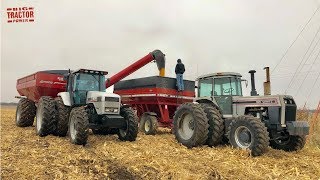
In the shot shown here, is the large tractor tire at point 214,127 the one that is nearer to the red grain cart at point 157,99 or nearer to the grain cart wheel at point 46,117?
the red grain cart at point 157,99

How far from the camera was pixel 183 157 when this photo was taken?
865cm

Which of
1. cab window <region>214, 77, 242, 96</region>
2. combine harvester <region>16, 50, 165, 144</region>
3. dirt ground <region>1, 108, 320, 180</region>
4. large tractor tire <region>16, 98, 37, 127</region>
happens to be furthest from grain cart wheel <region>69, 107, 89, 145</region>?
large tractor tire <region>16, 98, 37, 127</region>

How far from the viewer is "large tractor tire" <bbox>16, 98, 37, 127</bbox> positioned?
1541 centimetres

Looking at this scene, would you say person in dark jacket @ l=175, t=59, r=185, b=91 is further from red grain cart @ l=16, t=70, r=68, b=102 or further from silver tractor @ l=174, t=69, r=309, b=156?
red grain cart @ l=16, t=70, r=68, b=102

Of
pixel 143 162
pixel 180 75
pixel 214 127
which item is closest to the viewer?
pixel 143 162

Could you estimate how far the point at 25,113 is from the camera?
50.5 ft

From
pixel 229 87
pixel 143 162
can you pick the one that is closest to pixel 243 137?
pixel 229 87

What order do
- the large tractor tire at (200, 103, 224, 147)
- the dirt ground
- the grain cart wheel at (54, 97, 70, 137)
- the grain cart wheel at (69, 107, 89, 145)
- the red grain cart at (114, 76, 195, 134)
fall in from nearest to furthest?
1. the dirt ground
2. the grain cart wheel at (69, 107, 89, 145)
3. the large tractor tire at (200, 103, 224, 147)
4. the grain cart wheel at (54, 97, 70, 137)
5. the red grain cart at (114, 76, 195, 134)

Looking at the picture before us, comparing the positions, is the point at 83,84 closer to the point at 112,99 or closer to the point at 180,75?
the point at 112,99

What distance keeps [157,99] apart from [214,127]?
4.86 meters

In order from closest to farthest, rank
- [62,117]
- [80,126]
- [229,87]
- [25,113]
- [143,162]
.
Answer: [143,162], [80,126], [229,87], [62,117], [25,113]

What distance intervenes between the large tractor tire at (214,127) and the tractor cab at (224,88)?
1.42 ft

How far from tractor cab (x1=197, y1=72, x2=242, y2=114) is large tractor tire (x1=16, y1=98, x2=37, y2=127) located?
8.84 m

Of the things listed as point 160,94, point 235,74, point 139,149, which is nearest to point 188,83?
point 160,94
